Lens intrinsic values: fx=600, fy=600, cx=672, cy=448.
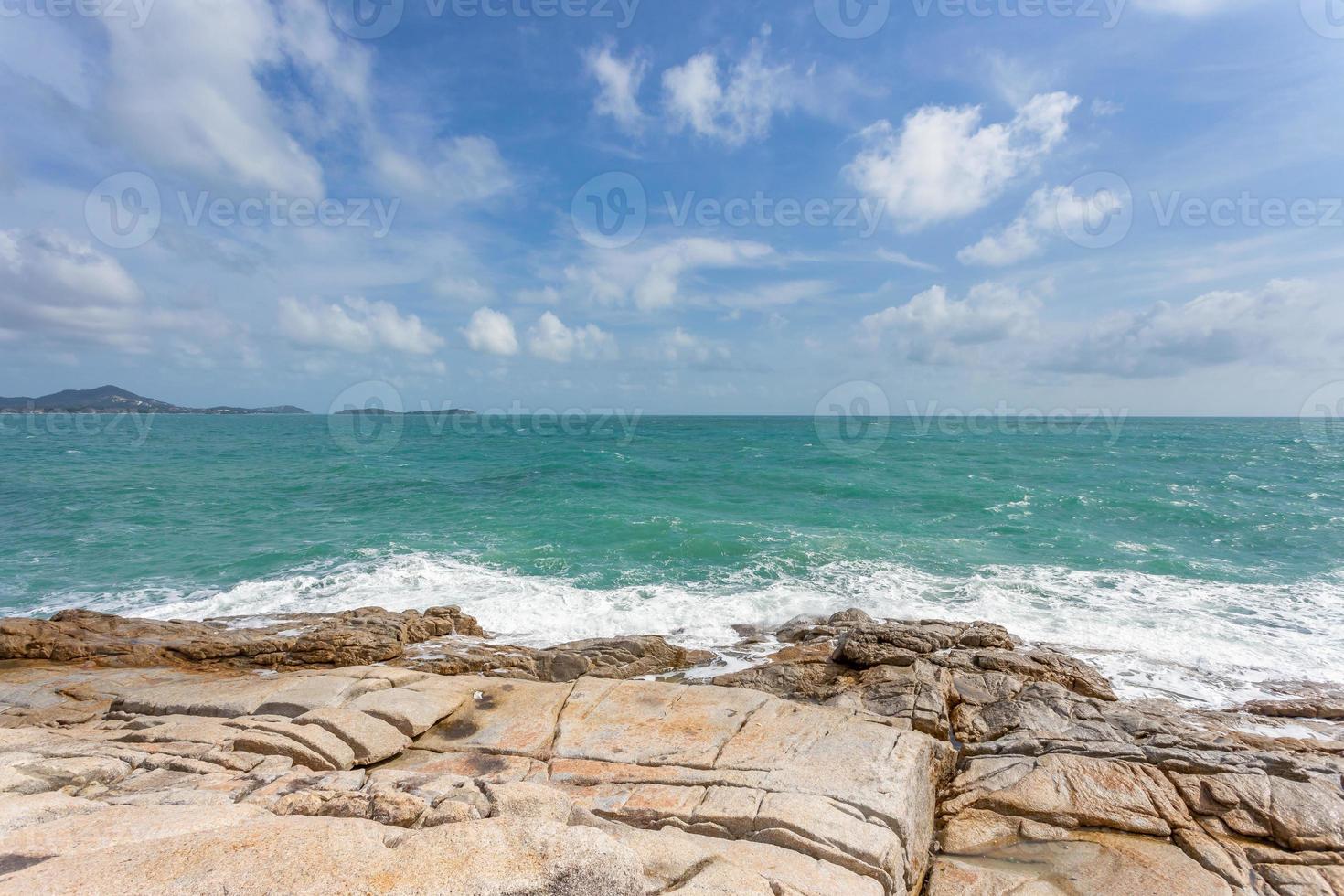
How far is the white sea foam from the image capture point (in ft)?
39.5

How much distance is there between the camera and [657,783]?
6.16 meters

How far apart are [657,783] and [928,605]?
446 inches

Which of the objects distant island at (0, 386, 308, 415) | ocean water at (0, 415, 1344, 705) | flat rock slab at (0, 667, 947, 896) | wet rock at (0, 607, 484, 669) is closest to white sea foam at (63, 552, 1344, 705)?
ocean water at (0, 415, 1344, 705)

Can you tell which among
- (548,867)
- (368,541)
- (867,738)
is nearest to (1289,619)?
(867,738)

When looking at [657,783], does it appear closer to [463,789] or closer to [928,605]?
[463,789]

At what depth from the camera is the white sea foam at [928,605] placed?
12031 mm

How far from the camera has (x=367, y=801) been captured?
189 inches

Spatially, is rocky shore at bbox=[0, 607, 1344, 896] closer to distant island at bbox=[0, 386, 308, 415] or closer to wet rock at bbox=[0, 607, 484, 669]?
wet rock at bbox=[0, 607, 484, 669]

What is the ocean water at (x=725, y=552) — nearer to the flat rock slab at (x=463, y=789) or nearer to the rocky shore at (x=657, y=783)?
the rocky shore at (x=657, y=783)

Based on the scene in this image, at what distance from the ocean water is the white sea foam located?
0.08 metres

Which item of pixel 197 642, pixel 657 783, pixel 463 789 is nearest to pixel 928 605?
pixel 657 783

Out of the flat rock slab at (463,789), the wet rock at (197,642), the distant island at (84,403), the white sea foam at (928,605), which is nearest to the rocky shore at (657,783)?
the flat rock slab at (463,789)

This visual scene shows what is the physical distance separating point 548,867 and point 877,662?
8634 mm

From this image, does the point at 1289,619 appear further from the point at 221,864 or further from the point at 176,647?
the point at 176,647
